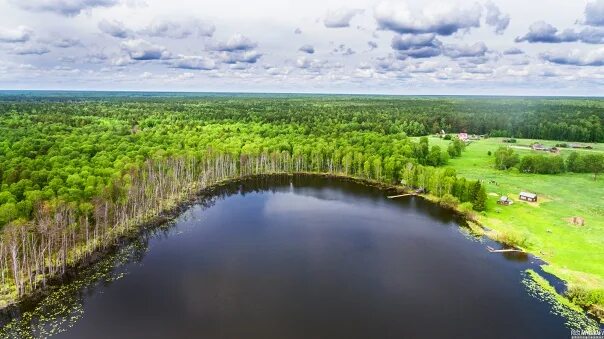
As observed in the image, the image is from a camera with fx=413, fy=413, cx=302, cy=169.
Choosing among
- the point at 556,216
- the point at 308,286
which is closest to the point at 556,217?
the point at 556,216

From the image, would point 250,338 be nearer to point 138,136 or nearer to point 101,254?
Result: point 101,254

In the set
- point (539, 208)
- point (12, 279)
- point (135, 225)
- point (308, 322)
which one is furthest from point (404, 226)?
point (12, 279)

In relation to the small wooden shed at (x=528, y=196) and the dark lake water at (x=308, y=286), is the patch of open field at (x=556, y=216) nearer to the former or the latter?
the small wooden shed at (x=528, y=196)

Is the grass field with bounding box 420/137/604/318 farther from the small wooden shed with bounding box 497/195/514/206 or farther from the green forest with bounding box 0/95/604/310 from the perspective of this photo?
the green forest with bounding box 0/95/604/310

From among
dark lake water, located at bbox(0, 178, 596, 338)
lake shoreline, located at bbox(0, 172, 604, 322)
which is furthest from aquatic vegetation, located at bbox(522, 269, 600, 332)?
lake shoreline, located at bbox(0, 172, 604, 322)

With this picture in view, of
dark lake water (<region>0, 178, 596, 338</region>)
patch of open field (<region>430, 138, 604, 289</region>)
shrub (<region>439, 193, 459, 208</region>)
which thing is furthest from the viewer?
shrub (<region>439, 193, 459, 208</region>)

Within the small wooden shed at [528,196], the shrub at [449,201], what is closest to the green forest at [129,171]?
the shrub at [449,201]
